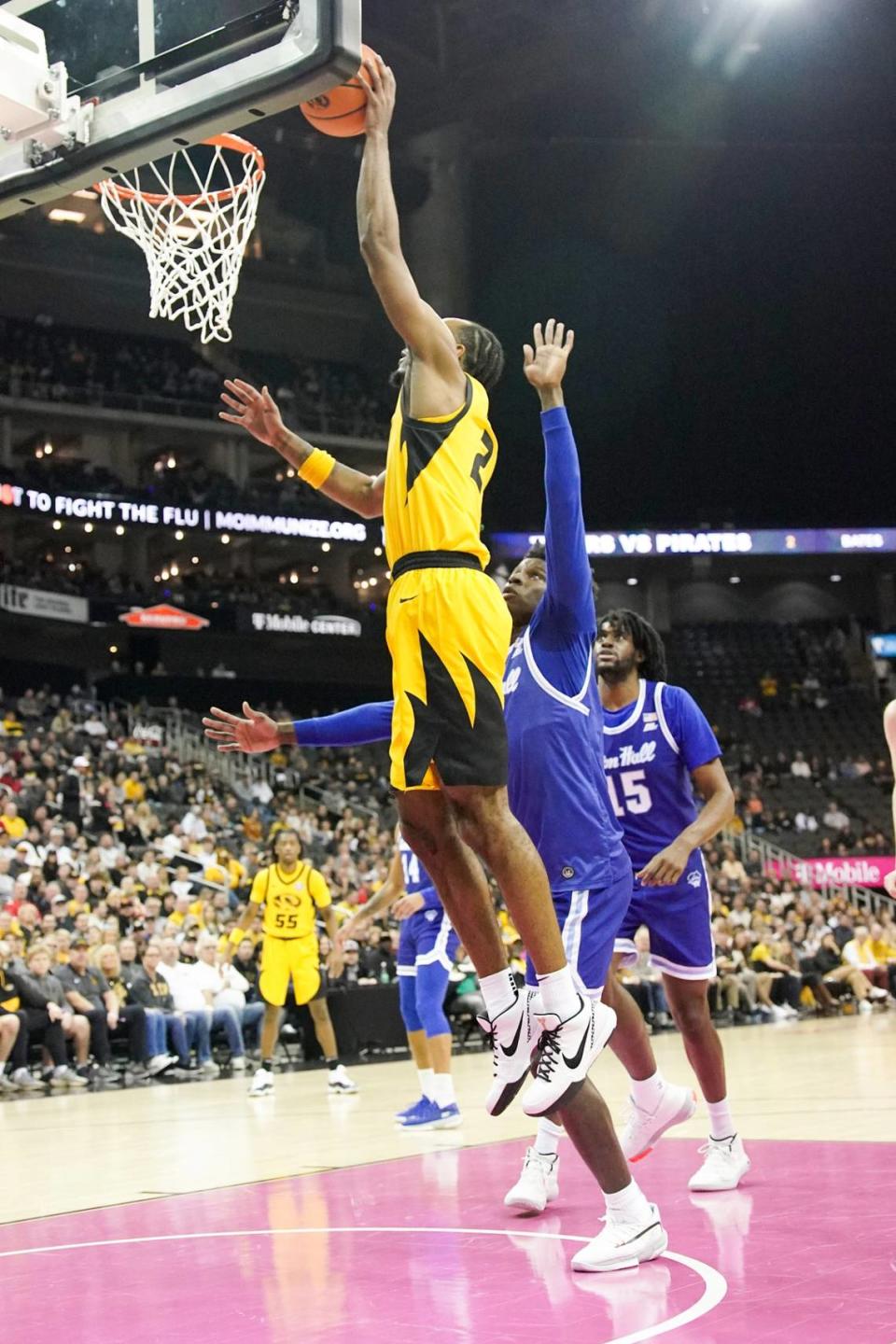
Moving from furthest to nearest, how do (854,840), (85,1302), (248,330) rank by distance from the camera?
(248,330)
(854,840)
(85,1302)

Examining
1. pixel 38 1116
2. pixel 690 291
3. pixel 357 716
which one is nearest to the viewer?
pixel 357 716

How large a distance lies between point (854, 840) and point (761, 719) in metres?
6.34

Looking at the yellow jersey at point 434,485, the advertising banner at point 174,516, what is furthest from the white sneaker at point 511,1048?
the advertising banner at point 174,516

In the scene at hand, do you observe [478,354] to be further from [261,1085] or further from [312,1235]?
[261,1085]

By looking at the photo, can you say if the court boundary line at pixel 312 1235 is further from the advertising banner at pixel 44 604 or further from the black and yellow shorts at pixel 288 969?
the advertising banner at pixel 44 604

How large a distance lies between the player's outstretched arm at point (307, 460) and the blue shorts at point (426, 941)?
14.7 ft

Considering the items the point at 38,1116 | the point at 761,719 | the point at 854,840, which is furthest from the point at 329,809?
the point at 38,1116

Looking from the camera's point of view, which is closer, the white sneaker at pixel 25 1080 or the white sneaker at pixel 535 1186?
the white sneaker at pixel 535 1186

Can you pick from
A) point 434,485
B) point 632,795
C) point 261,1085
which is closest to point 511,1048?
point 434,485

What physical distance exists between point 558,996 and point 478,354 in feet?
6.63

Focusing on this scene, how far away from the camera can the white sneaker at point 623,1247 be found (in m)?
4.01

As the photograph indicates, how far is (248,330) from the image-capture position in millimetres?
38312

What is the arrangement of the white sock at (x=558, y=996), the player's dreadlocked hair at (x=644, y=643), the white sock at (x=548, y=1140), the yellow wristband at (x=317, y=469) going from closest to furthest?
1. the white sock at (x=558, y=996)
2. the yellow wristband at (x=317, y=469)
3. the white sock at (x=548, y=1140)
4. the player's dreadlocked hair at (x=644, y=643)

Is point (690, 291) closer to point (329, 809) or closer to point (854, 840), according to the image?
point (854, 840)
